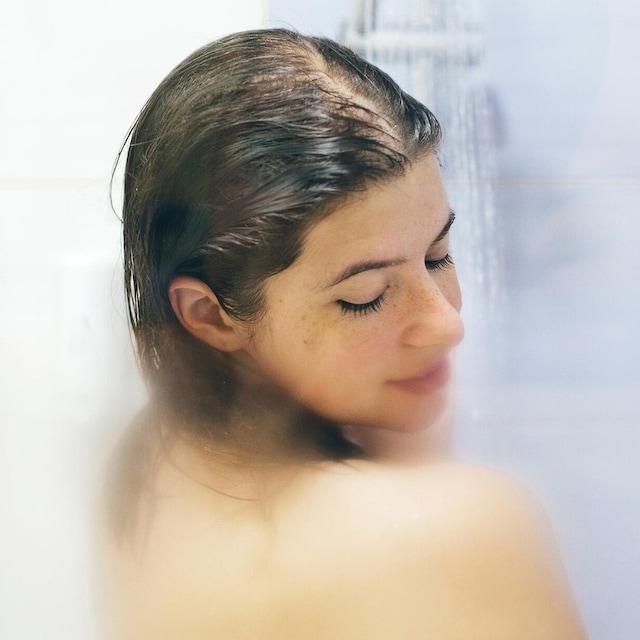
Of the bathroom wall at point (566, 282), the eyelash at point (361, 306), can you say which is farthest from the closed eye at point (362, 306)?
the bathroom wall at point (566, 282)

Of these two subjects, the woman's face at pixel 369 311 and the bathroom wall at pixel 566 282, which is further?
the bathroom wall at pixel 566 282

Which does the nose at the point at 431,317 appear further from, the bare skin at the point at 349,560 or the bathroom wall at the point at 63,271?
the bathroom wall at the point at 63,271

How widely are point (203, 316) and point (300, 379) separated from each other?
77 mm

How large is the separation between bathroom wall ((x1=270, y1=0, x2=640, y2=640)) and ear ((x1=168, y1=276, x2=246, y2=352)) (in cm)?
19

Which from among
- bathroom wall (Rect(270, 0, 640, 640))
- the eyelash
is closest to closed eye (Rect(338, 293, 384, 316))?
the eyelash

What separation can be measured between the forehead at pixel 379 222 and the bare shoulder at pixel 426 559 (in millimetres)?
140

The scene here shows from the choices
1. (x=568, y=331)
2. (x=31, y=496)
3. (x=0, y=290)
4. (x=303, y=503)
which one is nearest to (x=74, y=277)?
(x=0, y=290)

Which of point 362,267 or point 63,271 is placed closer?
point 362,267

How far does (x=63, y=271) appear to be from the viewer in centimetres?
60

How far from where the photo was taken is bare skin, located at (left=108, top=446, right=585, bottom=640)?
45 centimetres

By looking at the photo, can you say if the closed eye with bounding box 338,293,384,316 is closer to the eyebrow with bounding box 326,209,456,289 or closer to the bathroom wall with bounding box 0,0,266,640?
the eyebrow with bounding box 326,209,456,289

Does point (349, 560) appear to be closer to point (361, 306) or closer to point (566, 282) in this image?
point (361, 306)

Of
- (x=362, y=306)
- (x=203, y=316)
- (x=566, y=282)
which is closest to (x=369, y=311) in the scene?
(x=362, y=306)

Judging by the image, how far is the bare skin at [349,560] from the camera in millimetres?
452
